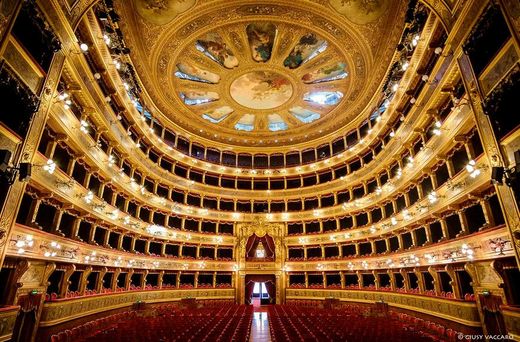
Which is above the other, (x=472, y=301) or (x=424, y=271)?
(x=424, y=271)

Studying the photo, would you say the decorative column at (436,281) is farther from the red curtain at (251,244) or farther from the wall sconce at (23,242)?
the wall sconce at (23,242)

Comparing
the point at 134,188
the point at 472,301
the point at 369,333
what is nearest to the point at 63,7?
the point at 134,188

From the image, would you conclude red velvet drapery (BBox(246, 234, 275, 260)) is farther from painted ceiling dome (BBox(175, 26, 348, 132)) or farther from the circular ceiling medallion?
the circular ceiling medallion

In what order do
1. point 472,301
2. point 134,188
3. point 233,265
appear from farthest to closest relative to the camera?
→ 1. point 233,265
2. point 134,188
3. point 472,301

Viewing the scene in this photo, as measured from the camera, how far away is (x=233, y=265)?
82.4 ft

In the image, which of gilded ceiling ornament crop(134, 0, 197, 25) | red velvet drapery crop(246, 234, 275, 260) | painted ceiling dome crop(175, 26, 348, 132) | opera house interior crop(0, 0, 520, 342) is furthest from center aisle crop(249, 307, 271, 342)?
gilded ceiling ornament crop(134, 0, 197, 25)

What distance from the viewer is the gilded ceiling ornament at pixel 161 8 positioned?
1494 cm

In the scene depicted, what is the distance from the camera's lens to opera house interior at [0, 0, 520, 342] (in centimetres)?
808

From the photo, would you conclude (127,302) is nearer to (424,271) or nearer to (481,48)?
(424,271)

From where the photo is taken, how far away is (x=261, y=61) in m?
19.6

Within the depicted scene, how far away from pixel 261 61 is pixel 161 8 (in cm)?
706

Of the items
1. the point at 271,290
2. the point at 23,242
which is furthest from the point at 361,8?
the point at 271,290

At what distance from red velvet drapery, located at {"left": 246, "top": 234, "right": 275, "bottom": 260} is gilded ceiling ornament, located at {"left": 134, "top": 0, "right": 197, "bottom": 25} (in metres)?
18.7

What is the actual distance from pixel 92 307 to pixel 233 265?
12877mm
